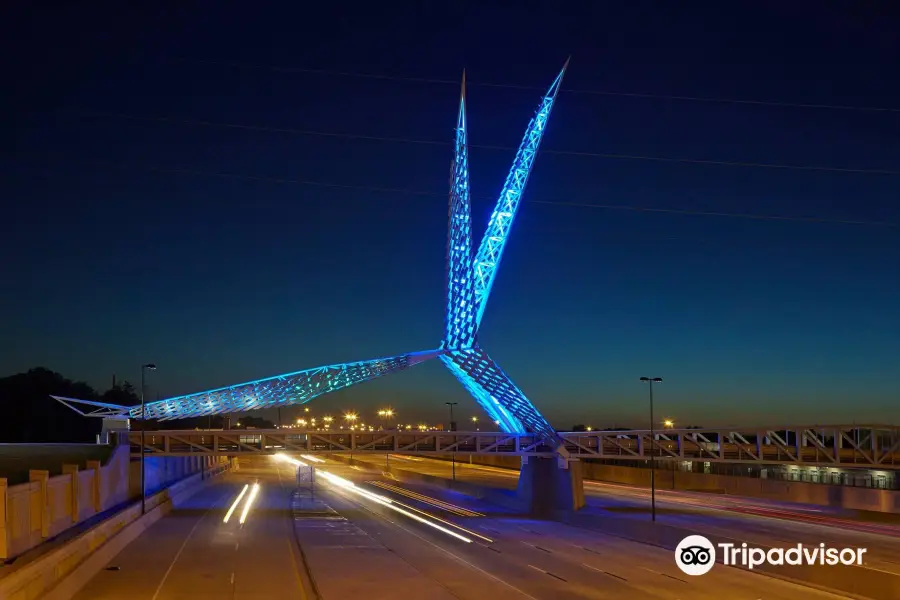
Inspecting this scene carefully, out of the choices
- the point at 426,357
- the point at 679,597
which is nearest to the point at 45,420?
the point at 426,357

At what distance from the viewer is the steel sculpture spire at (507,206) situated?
87.8m

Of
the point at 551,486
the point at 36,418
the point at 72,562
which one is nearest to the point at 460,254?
the point at 551,486

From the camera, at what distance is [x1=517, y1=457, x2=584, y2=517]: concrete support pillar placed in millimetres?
75312

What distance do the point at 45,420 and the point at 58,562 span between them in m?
120

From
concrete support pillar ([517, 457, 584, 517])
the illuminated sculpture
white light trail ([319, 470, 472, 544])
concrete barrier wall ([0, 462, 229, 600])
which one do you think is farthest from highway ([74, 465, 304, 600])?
the illuminated sculpture

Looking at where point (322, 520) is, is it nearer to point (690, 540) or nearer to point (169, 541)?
point (169, 541)

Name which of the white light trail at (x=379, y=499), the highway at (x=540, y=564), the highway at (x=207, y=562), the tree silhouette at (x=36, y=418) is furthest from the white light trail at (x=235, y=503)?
the tree silhouette at (x=36, y=418)

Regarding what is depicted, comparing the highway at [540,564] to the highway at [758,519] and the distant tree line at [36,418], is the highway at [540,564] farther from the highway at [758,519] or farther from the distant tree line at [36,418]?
the distant tree line at [36,418]

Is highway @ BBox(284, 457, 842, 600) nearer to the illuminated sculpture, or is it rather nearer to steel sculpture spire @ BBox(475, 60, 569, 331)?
the illuminated sculpture

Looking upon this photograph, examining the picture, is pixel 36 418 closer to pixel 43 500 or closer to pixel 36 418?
pixel 36 418

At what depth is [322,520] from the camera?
73.5 metres

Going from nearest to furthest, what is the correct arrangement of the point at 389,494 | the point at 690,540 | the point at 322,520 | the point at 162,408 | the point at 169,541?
the point at 690,540, the point at 169,541, the point at 322,520, the point at 162,408, the point at 389,494

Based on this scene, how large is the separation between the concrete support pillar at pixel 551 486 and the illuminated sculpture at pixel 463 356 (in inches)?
117

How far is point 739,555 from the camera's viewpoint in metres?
44.8
